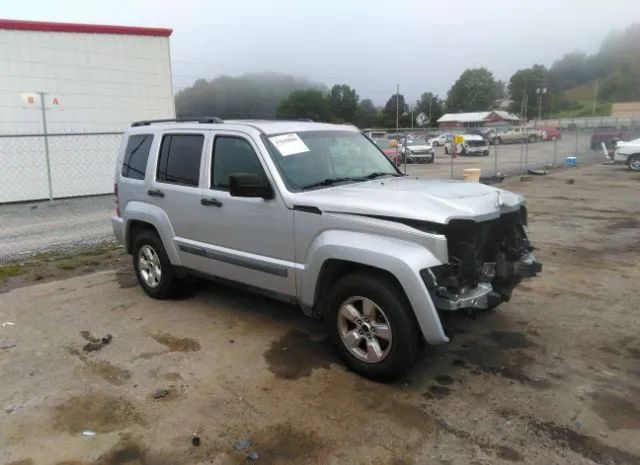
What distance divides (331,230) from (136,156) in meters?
3.06

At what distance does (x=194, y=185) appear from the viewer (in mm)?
5082

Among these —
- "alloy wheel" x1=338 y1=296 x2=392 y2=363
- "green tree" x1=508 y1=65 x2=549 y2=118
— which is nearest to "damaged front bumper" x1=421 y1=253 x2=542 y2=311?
"alloy wheel" x1=338 y1=296 x2=392 y2=363

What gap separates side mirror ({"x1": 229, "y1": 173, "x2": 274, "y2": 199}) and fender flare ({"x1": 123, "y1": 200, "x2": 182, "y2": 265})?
1.38m

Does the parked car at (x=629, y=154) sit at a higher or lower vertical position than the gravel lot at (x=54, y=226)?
higher

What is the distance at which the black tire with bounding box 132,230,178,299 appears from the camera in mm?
5598

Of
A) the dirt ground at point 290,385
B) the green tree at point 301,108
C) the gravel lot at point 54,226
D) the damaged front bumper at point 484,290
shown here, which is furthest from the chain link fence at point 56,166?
the damaged front bumper at point 484,290

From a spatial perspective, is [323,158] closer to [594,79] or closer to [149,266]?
[149,266]

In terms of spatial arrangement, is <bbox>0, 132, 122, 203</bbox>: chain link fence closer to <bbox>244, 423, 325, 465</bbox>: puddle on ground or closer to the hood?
the hood

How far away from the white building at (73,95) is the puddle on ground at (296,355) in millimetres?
10831

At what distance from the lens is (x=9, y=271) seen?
23.2 ft

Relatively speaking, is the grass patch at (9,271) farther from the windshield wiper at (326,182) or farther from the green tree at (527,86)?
the green tree at (527,86)

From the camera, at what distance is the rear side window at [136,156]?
578cm

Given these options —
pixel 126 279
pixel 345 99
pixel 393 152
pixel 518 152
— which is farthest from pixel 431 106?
pixel 126 279

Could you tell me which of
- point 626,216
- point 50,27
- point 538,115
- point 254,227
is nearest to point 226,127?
point 254,227
